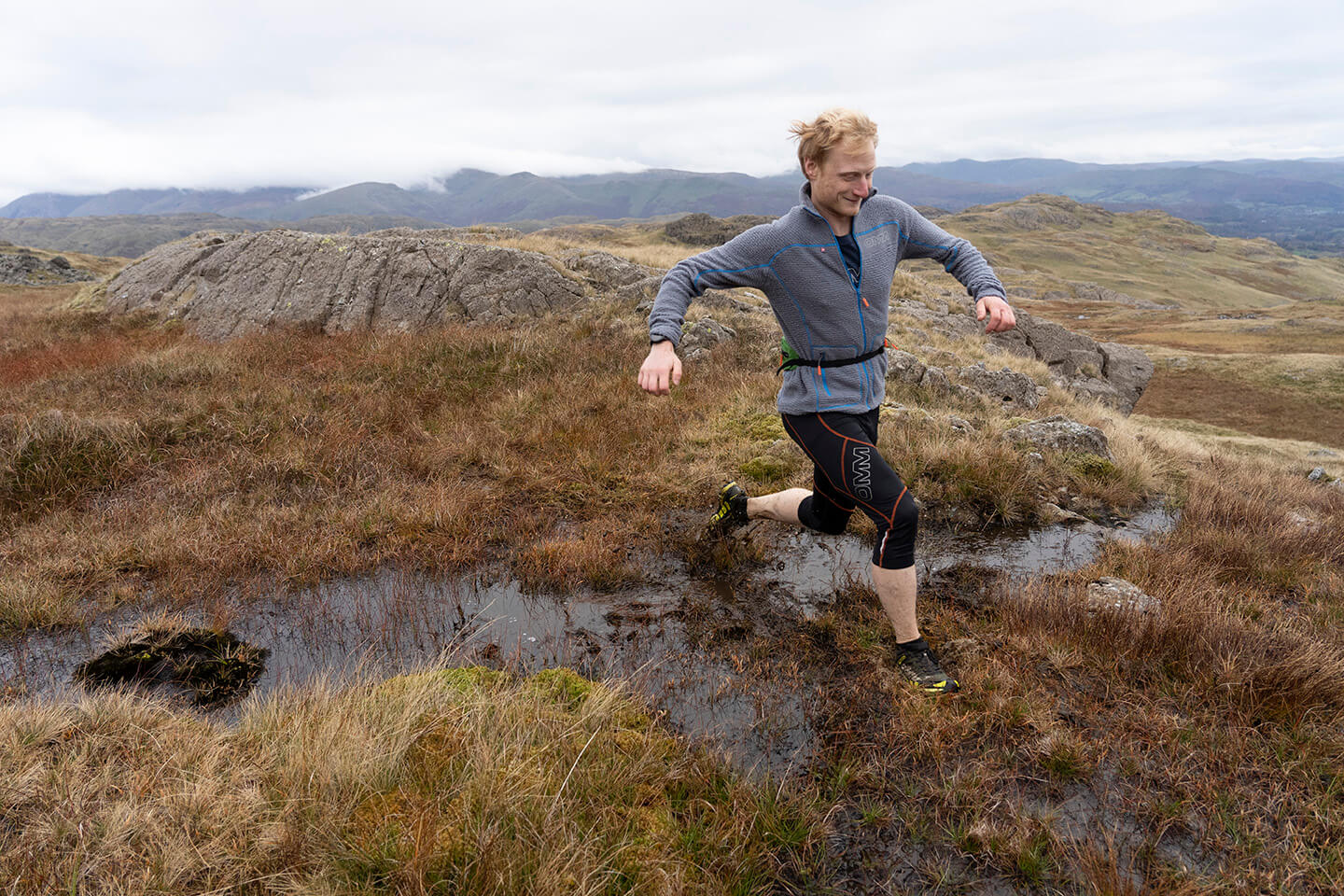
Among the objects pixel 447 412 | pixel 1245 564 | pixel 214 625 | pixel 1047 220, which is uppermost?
pixel 1047 220

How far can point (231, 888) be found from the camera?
199 centimetres

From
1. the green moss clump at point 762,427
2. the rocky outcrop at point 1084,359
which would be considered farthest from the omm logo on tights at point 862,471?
the rocky outcrop at point 1084,359

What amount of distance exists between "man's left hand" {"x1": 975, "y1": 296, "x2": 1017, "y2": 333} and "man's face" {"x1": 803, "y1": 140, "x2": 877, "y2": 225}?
3.03 ft

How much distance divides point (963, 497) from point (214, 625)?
6.22 metres

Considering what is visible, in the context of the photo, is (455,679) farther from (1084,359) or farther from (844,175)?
(1084,359)

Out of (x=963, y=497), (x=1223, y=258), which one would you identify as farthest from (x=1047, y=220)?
(x=963, y=497)

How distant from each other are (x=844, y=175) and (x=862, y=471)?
1663 millimetres

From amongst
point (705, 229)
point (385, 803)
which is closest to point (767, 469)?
point (385, 803)

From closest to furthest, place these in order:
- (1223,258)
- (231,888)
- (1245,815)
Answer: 1. (231,888)
2. (1245,815)
3. (1223,258)

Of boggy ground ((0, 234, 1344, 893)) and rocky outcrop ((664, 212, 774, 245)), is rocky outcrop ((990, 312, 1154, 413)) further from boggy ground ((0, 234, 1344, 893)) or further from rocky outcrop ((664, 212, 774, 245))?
rocky outcrop ((664, 212, 774, 245))

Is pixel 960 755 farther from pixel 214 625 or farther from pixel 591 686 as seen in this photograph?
pixel 214 625

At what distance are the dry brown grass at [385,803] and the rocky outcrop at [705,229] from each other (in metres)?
71.0

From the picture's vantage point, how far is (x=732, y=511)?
5223 mm

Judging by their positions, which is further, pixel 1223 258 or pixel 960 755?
pixel 1223 258
